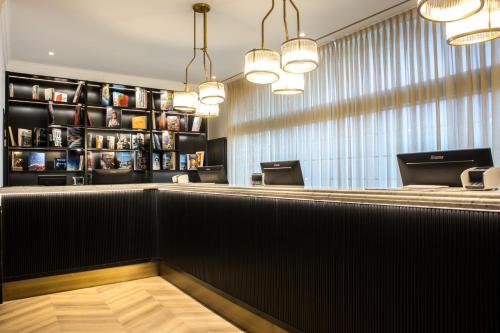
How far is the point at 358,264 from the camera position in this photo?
1665 mm

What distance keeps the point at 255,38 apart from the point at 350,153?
81.3 inches

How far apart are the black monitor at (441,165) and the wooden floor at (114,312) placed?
1588mm

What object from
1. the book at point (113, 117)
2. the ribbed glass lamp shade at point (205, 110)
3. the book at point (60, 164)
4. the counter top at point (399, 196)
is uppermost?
the book at point (113, 117)

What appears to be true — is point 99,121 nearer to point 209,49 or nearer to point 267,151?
point 209,49

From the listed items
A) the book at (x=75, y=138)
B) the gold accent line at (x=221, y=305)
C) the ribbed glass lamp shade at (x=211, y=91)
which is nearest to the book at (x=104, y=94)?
the book at (x=75, y=138)

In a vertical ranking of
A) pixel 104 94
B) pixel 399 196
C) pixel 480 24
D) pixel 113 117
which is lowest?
pixel 399 196

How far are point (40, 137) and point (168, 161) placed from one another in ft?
7.33

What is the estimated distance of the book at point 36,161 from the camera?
602 cm

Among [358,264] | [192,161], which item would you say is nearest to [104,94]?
[192,161]

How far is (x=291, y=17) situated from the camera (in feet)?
14.6

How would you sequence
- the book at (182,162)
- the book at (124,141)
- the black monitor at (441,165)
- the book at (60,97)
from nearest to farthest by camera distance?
the black monitor at (441,165), the book at (60,97), the book at (124,141), the book at (182,162)

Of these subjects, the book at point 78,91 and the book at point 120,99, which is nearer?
the book at point 78,91

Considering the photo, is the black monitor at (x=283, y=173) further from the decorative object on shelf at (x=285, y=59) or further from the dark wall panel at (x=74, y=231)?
the dark wall panel at (x=74, y=231)

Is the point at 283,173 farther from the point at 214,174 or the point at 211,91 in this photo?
the point at 211,91
